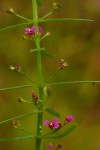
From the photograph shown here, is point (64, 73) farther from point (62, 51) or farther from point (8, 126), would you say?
point (8, 126)

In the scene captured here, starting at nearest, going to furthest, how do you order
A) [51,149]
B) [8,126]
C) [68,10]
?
[51,149] → [8,126] → [68,10]

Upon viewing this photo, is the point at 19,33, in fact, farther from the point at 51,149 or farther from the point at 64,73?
the point at 51,149

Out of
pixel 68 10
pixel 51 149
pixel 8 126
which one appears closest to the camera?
pixel 51 149

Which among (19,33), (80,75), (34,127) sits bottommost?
(34,127)

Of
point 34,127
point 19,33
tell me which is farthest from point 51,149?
point 19,33

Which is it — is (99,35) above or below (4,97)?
above

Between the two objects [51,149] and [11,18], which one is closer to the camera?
[51,149]
